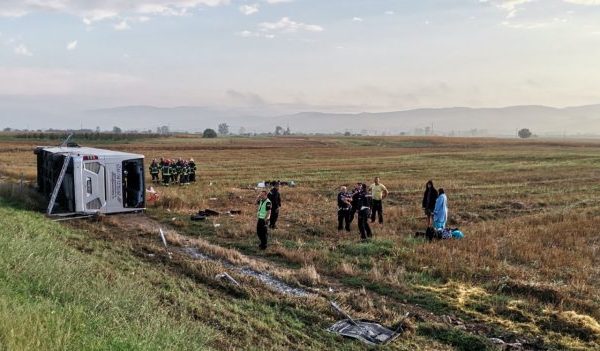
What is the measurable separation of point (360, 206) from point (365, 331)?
7.81 metres

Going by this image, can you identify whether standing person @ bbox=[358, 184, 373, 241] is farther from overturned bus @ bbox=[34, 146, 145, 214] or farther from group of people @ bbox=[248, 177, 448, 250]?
overturned bus @ bbox=[34, 146, 145, 214]

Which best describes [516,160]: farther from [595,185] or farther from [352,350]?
[352,350]

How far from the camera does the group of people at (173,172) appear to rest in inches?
1173

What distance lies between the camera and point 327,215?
2031 centimetres

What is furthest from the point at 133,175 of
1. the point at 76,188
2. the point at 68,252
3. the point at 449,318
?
the point at 449,318

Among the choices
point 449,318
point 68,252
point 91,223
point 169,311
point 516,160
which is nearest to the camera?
point 169,311

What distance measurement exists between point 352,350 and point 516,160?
53.1 m

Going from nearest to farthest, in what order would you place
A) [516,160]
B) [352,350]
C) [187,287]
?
[352,350], [187,287], [516,160]

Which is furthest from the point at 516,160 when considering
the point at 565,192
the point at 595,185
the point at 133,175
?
the point at 133,175

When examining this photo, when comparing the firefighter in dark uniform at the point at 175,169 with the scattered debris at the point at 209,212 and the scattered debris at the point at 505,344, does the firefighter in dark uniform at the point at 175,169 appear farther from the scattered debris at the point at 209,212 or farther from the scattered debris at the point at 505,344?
the scattered debris at the point at 505,344

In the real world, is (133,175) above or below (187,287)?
above

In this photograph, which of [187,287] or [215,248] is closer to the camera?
[187,287]

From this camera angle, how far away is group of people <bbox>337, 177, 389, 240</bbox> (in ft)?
51.9

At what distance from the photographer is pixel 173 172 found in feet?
98.6
